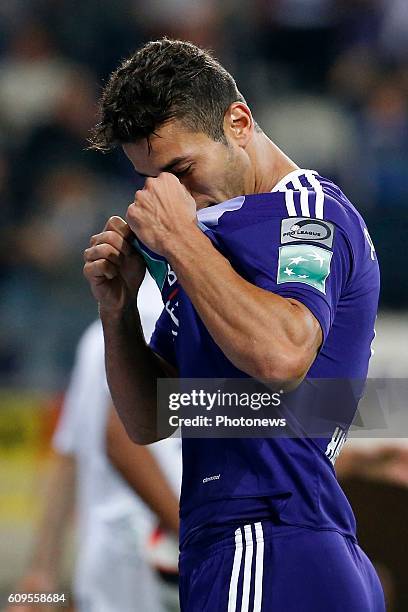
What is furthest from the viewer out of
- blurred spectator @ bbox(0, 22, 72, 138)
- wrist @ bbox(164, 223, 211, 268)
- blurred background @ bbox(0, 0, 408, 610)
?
blurred spectator @ bbox(0, 22, 72, 138)

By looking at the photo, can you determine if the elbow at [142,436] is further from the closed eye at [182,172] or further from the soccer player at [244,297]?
the closed eye at [182,172]

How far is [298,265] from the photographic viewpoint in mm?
1972

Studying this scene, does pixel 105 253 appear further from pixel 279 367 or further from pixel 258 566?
pixel 258 566

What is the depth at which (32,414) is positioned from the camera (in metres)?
5.69

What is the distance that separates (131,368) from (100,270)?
0.25m

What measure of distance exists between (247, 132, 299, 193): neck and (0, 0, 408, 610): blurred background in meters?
3.88

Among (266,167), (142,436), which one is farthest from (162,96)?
(142,436)

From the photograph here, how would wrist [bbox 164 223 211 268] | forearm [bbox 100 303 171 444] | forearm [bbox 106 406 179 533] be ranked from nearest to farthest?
wrist [bbox 164 223 211 268]
forearm [bbox 100 303 171 444]
forearm [bbox 106 406 179 533]

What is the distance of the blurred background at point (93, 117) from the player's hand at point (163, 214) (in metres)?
4.13

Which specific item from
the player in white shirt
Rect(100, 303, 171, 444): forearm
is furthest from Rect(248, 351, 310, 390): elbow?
the player in white shirt

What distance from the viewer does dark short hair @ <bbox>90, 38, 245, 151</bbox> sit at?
7.23 feet

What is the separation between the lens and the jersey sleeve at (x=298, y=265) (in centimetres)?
194

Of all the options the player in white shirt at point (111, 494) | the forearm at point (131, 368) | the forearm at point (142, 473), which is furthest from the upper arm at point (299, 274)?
the forearm at point (142, 473)

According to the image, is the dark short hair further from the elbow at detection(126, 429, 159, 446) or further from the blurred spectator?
the blurred spectator
